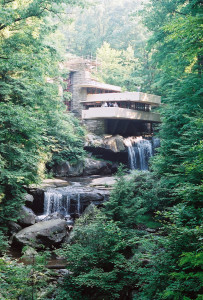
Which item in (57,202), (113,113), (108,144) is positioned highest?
(113,113)

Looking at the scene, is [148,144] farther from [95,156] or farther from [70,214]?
[70,214]

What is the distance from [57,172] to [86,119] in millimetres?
8050

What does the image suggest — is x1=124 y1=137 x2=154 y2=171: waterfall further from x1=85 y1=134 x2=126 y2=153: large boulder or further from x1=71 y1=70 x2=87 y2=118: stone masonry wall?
x1=71 y1=70 x2=87 y2=118: stone masonry wall

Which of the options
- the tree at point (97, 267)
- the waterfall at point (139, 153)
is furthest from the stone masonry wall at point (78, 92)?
the tree at point (97, 267)

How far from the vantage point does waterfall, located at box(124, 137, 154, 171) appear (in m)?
22.2

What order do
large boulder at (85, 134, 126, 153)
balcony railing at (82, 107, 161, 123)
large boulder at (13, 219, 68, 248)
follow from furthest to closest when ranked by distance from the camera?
balcony railing at (82, 107, 161, 123)
large boulder at (85, 134, 126, 153)
large boulder at (13, 219, 68, 248)

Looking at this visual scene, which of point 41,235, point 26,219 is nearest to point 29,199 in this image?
point 26,219

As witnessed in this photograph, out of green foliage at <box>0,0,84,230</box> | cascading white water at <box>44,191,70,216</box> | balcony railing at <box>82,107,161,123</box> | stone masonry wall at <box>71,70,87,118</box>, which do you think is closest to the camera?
green foliage at <box>0,0,84,230</box>

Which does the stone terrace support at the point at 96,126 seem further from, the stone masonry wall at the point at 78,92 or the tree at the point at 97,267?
the tree at the point at 97,267

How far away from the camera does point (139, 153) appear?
22.5 metres

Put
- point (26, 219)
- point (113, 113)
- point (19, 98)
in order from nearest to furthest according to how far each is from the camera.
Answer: point (19, 98) → point (26, 219) → point (113, 113)

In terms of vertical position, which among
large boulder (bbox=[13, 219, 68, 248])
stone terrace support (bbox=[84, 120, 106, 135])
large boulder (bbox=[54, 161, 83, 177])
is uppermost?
stone terrace support (bbox=[84, 120, 106, 135])

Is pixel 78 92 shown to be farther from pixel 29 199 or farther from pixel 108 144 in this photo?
pixel 29 199

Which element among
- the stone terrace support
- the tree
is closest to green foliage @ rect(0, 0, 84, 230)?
the tree
